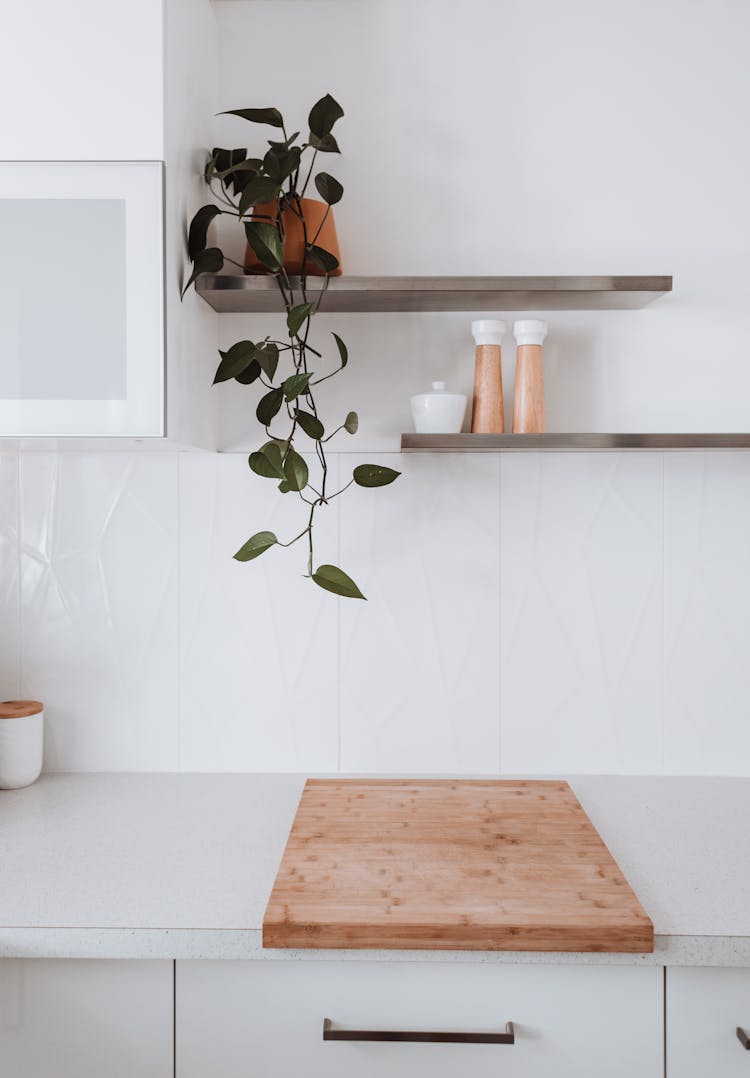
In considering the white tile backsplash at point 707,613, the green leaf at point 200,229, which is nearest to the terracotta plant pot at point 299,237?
the green leaf at point 200,229

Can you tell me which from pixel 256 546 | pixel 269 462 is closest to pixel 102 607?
pixel 256 546

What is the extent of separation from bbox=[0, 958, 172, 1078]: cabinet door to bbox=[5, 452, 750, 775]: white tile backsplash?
1.97 ft

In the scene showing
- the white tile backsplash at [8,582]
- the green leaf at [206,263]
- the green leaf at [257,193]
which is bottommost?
the white tile backsplash at [8,582]

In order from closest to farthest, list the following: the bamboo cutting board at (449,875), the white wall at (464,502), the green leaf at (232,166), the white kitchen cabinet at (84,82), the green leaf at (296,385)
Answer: the bamboo cutting board at (449,875)
the white kitchen cabinet at (84,82)
the green leaf at (296,385)
the green leaf at (232,166)
the white wall at (464,502)

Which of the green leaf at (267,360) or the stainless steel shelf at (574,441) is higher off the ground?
the green leaf at (267,360)

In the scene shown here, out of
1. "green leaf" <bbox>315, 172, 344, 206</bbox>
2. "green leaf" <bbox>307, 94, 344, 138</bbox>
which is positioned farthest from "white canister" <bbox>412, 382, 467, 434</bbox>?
"green leaf" <bbox>307, 94, 344, 138</bbox>

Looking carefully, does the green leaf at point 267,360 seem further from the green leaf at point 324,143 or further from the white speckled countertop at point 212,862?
the white speckled countertop at point 212,862

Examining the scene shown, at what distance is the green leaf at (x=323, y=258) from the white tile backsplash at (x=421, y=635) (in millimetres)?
444

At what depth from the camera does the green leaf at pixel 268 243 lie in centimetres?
140

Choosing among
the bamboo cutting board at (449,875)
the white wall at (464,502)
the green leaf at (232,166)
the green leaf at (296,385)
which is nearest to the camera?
the bamboo cutting board at (449,875)

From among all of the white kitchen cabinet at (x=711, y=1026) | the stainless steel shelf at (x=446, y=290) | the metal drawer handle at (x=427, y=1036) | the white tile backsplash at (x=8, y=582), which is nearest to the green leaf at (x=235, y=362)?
the stainless steel shelf at (x=446, y=290)

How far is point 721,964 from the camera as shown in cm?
106

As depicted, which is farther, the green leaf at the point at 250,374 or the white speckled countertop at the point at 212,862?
the green leaf at the point at 250,374

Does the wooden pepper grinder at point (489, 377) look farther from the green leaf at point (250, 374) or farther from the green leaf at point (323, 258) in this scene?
the green leaf at point (250, 374)
